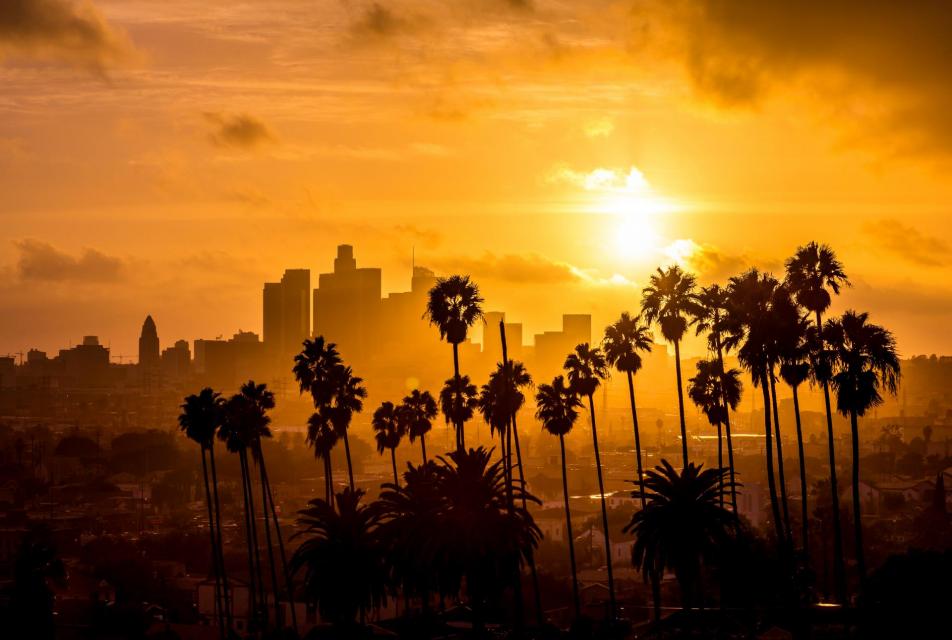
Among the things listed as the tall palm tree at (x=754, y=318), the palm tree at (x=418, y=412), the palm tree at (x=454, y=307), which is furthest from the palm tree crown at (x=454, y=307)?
the palm tree at (x=418, y=412)

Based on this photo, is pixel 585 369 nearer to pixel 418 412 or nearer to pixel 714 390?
pixel 714 390

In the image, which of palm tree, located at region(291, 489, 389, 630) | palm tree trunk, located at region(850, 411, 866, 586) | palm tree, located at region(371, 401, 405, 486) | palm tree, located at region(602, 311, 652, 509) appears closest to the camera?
palm tree, located at region(291, 489, 389, 630)

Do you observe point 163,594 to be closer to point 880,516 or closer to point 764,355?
point 764,355

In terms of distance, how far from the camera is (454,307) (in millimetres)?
68000

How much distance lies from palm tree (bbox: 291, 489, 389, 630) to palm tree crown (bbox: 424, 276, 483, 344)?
32.4 ft

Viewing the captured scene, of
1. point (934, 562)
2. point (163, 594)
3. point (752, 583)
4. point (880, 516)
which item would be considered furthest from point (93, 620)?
point (880, 516)

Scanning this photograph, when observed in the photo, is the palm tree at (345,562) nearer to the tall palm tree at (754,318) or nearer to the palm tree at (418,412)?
the tall palm tree at (754,318)

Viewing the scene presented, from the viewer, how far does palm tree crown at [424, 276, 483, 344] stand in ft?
221

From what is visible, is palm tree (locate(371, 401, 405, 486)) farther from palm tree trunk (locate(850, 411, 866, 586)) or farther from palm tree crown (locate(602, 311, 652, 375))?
palm tree trunk (locate(850, 411, 866, 586))

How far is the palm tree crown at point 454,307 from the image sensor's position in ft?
221

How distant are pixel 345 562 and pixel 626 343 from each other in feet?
77.6

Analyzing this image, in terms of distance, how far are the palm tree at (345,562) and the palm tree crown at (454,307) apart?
987 centimetres

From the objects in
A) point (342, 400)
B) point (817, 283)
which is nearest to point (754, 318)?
point (817, 283)

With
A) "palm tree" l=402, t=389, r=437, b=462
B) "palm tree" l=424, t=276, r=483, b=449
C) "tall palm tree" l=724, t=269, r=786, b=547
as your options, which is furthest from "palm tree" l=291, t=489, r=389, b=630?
"palm tree" l=402, t=389, r=437, b=462
